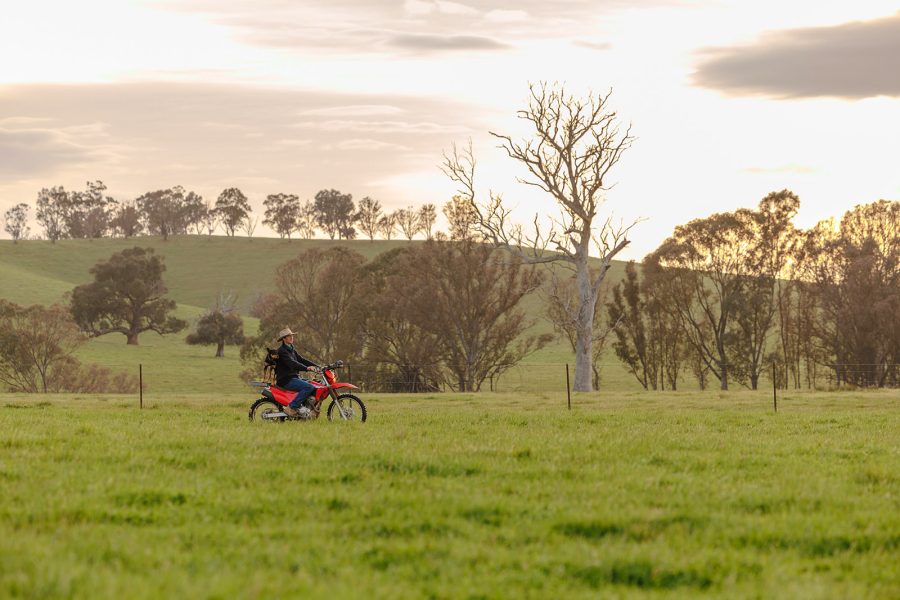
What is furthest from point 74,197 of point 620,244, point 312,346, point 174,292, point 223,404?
point 223,404

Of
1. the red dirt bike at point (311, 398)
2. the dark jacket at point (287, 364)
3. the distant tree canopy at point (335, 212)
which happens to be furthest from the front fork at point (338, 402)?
the distant tree canopy at point (335, 212)

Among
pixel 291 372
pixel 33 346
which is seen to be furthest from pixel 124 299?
pixel 291 372

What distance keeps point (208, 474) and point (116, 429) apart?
7.42 metres

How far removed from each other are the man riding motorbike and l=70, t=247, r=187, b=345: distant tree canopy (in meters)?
Result: 81.5

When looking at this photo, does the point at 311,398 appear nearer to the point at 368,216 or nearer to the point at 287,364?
the point at 287,364

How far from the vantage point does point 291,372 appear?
2127cm

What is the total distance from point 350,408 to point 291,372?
1597 millimetres

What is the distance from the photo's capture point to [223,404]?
3147cm

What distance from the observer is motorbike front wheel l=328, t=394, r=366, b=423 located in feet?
71.2

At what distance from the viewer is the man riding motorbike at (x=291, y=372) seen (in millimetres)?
21062

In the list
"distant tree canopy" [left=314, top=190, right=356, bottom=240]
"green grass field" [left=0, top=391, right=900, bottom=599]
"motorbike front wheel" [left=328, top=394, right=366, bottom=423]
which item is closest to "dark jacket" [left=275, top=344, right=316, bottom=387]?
"motorbike front wheel" [left=328, top=394, right=366, bottom=423]

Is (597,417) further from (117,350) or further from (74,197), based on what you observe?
(74,197)

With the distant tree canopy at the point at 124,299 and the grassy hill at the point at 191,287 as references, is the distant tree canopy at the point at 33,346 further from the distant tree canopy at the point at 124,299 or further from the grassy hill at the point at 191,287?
the distant tree canopy at the point at 124,299

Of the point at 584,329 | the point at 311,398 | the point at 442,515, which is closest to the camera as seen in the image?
the point at 442,515
